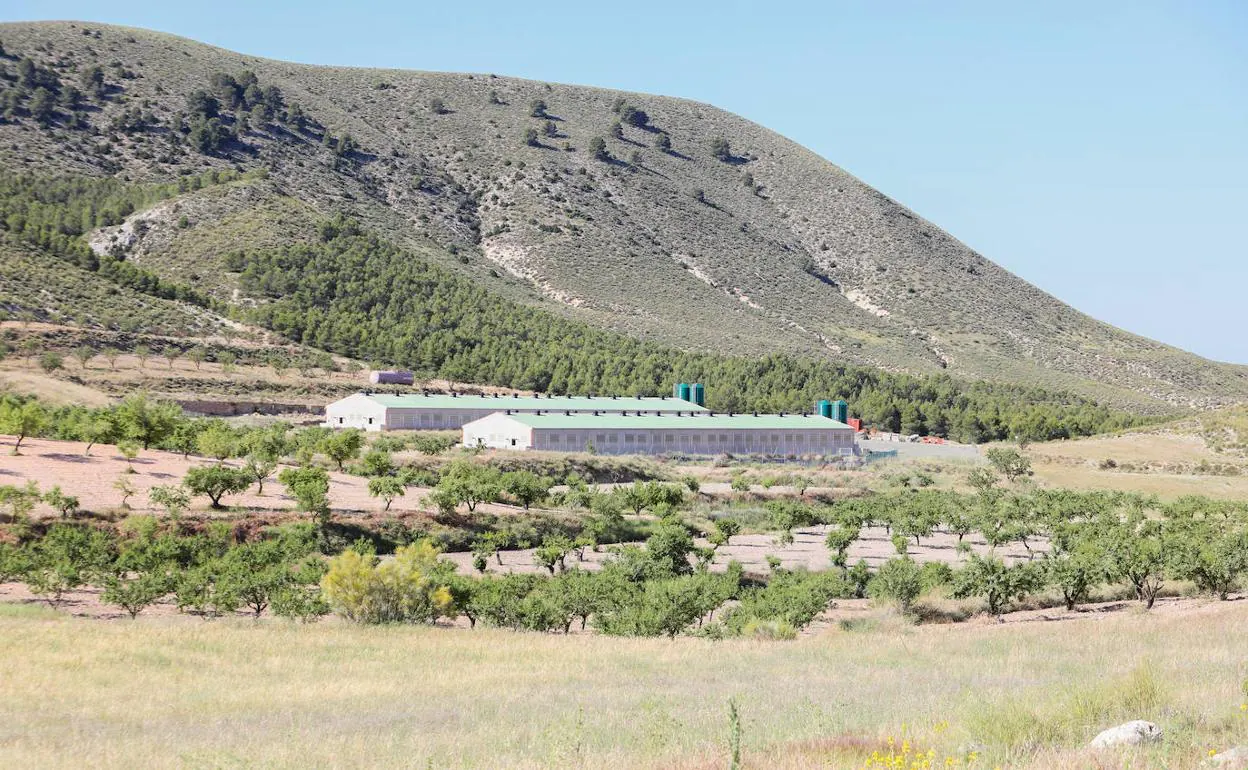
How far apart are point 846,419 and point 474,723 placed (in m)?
77.1

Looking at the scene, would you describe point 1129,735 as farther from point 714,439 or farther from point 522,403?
point 522,403

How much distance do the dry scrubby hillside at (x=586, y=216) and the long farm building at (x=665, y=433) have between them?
1408 inches

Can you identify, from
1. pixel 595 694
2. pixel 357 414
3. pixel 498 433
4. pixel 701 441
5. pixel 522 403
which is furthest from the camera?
pixel 522 403

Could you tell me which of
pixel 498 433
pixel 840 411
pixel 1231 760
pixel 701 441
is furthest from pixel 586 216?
pixel 1231 760

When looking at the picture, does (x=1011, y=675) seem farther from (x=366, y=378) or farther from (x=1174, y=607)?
(x=366, y=378)

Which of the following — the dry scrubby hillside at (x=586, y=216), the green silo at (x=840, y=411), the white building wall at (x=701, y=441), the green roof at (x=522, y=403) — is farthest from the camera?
the dry scrubby hillside at (x=586, y=216)

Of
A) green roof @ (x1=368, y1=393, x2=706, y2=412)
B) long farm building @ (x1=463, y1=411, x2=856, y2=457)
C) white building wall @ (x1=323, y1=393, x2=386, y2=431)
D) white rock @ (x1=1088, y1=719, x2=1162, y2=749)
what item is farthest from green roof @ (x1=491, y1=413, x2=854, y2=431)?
white rock @ (x1=1088, y1=719, x2=1162, y2=749)

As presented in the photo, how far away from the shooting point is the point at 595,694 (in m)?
15.8

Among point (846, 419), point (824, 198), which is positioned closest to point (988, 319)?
point (824, 198)

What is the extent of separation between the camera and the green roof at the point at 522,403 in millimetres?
76938

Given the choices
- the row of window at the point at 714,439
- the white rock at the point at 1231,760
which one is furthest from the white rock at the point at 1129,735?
the row of window at the point at 714,439

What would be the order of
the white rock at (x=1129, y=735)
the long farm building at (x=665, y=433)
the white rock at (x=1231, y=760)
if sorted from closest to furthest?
the white rock at (x=1231, y=760) → the white rock at (x=1129, y=735) → the long farm building at (x=665, y=433)

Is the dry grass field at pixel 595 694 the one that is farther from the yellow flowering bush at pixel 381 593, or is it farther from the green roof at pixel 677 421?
the green roof at pixel 677 421

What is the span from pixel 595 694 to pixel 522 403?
63907mm
